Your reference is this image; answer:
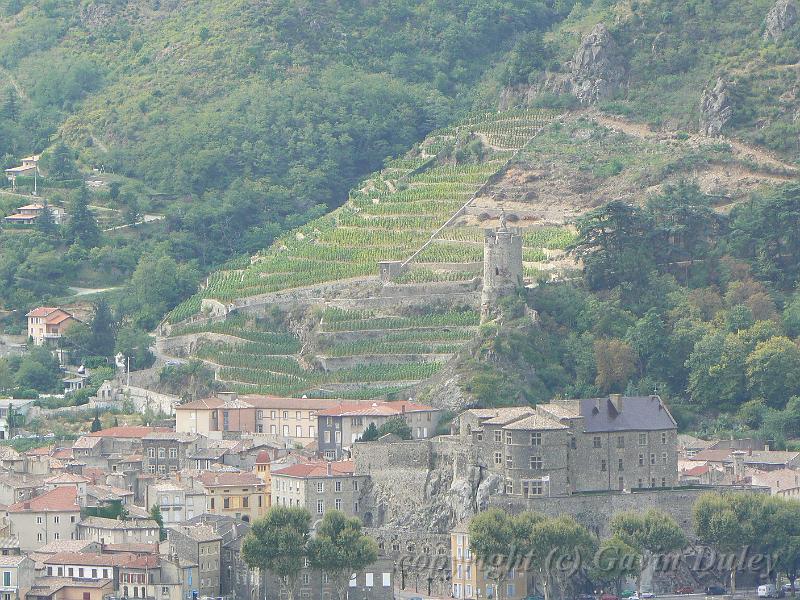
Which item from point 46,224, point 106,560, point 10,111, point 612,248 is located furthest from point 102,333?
point 10,111

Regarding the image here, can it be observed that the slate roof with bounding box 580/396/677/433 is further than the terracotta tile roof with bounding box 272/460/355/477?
No

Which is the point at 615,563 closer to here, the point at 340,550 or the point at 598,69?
the point at 340,550

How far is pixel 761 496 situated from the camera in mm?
125812

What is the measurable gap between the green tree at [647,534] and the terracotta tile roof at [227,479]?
16.1m

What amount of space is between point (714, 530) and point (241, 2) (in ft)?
267

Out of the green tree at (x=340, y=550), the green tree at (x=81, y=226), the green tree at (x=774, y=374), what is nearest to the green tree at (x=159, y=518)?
the green tree at (x=340, y=550)

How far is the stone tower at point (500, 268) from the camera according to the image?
480 ft

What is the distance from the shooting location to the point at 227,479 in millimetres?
131875

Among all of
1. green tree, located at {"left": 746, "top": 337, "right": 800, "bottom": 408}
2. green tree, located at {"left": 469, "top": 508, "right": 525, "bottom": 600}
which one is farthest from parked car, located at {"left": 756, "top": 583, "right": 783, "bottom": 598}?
green tree, located at {"left": 746, "top": 337, "right": 800, "bottom": 408}

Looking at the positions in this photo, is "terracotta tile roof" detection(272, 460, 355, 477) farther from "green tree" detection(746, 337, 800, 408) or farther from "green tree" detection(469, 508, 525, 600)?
"green tree" detection(746, 337, 800, 408)

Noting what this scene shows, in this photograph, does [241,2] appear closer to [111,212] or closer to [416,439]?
[111,212]

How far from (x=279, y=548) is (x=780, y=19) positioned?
57919mm

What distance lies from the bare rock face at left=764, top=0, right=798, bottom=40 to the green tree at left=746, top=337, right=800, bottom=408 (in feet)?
100

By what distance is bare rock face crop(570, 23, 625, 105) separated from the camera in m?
170
